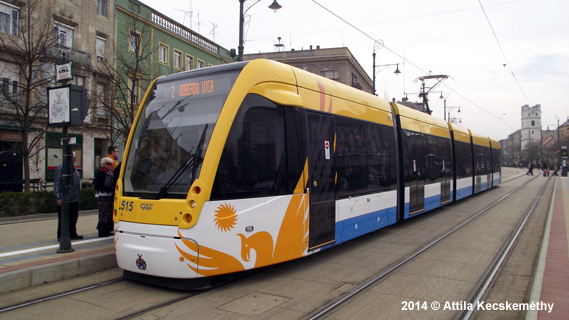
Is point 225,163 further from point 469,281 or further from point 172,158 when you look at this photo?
point 469,281

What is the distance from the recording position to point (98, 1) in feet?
85.6

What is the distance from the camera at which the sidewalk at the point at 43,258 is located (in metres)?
5.54

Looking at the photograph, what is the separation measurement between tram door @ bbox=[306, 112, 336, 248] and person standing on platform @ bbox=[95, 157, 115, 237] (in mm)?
4099

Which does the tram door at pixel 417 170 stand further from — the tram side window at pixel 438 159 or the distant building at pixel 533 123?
the distant building at pixel 533 123

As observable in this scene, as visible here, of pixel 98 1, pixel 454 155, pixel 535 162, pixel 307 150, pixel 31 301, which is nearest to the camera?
pixel 31 301

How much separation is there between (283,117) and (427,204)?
8.25 m

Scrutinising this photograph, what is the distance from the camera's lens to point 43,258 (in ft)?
20.9

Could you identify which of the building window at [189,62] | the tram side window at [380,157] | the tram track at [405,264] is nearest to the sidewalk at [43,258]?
the tram track at [405,264]

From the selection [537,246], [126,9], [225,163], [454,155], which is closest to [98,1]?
[126,9]

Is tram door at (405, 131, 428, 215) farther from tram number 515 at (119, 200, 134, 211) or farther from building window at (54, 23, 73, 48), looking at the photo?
building window at (54, 23, 73, 48)

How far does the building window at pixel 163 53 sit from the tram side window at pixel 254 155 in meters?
26.2

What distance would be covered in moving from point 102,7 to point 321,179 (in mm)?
25459

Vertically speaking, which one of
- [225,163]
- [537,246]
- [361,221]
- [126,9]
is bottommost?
[537,246]

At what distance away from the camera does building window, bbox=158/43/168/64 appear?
97.6ft
